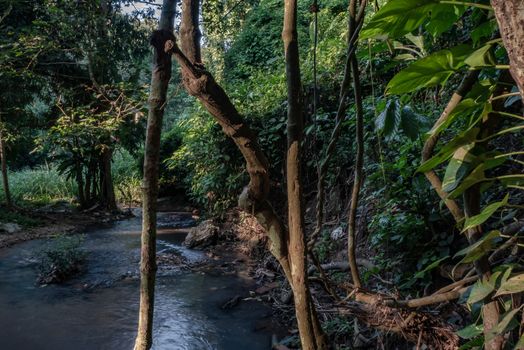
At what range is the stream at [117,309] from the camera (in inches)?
135

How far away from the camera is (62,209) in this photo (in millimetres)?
9938

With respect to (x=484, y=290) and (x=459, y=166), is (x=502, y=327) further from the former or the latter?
(x=459, y=166)

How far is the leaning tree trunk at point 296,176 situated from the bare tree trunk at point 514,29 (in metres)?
0.56

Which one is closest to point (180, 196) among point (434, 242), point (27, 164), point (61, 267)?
point (61, 267)

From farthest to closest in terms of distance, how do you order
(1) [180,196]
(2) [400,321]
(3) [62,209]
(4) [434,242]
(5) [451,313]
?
1. (1) [180,196]
2. (3) [62,209]
3. (4) [434,242]
4. (5) [451,313]
5. (2) [400,321]

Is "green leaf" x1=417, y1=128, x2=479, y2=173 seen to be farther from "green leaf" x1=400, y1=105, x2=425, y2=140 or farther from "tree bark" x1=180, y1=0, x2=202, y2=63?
"tree bark" x1=180, y1=0, x2=202, y2=63

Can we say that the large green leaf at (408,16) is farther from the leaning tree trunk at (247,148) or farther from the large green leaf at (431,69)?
the leaning tree trunk at (247,148)

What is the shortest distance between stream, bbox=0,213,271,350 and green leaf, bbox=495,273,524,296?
2817 mm

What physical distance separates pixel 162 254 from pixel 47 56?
4854mm

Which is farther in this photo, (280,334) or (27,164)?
(27,164)

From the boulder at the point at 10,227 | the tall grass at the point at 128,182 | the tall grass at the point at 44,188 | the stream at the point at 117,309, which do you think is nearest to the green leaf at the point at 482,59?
the stream at the point at 117,309

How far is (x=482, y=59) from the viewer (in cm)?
63

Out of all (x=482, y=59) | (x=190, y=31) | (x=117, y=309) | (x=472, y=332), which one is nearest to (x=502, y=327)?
(x=472, y=332)

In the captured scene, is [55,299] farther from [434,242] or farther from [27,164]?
[27,164]
